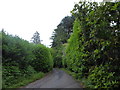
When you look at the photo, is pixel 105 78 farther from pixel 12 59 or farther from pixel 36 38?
pixel 36 38

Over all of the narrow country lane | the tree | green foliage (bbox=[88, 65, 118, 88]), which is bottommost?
the narrow country lane

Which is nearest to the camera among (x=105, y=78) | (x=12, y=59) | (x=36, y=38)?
(x=105, y=78)

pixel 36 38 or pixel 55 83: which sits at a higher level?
pixel 36 38

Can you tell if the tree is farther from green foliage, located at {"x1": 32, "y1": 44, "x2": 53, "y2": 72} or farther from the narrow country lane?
the narrow country lane

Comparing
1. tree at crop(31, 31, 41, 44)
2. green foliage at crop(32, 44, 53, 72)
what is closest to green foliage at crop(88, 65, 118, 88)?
green foliage at crop(32, 44, 53, 72)

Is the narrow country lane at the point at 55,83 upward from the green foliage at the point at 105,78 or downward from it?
downward

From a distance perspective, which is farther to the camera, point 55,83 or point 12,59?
point 12,59

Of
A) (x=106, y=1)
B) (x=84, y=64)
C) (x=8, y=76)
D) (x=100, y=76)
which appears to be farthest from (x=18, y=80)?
(x=106, y=1)

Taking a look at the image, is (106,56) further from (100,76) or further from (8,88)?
(8,88)

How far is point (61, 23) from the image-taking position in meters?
35.8

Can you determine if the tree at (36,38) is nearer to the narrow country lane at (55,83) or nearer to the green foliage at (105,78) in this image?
the narrow country lane at (55,83)

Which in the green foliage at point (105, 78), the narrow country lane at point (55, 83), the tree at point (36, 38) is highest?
the tree at point (36, 38)

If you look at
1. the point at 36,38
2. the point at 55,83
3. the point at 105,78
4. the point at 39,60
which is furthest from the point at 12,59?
the point at 36,38

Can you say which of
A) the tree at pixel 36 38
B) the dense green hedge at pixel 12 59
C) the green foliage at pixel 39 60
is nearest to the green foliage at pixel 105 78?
the dense green hedge at pixel 12 59
